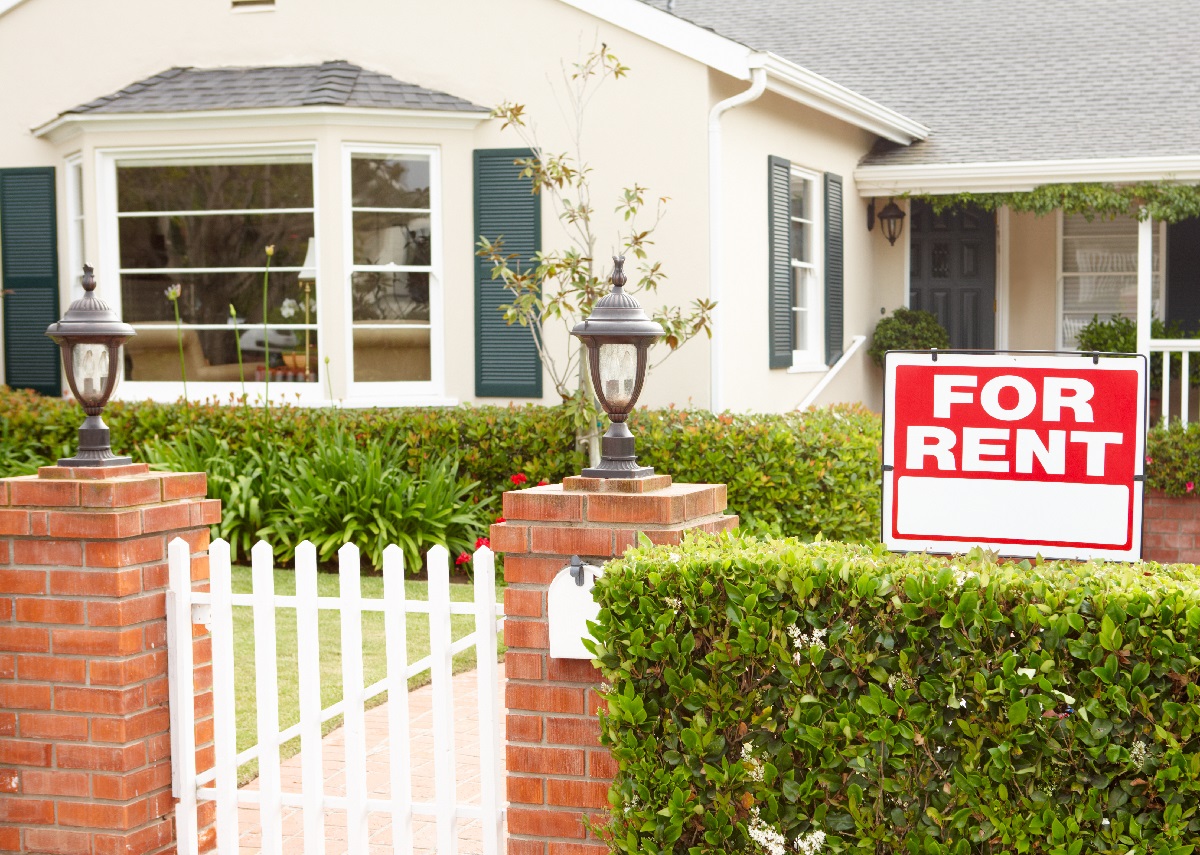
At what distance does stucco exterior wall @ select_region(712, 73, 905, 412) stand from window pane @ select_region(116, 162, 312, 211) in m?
3.23

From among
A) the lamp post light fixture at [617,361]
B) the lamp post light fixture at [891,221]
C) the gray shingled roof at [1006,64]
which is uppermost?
the gray shingled roof at [1006,64]

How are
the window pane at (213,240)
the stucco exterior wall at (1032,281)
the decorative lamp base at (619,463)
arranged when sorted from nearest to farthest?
1. the decorative lamp base at (619,463)
2. the window pane at (213,240)
3. the stucco exterior wall at (1032,281)

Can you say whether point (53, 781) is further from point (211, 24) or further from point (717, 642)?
point (211, 24)

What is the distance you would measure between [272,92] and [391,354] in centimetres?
216

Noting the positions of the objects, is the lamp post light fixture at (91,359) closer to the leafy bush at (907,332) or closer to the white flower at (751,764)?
the white flower at (751,764)

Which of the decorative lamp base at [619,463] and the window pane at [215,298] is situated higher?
the window pane at [215,298]

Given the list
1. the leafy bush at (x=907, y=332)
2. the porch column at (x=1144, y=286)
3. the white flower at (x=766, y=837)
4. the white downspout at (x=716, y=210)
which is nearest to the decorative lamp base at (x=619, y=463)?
the white flower at (x=766, y=837)

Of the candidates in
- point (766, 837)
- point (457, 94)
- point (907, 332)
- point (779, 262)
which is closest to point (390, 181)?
point (457, 94)

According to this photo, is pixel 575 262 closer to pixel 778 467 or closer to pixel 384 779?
pixel 778 467

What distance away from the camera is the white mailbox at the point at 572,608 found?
11.6 feet

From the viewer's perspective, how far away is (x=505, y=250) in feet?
33.3

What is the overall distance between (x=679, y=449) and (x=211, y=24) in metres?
5.35

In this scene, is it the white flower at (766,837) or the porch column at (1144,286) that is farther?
the porch column at (1144,286)

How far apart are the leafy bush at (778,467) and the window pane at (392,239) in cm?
247
